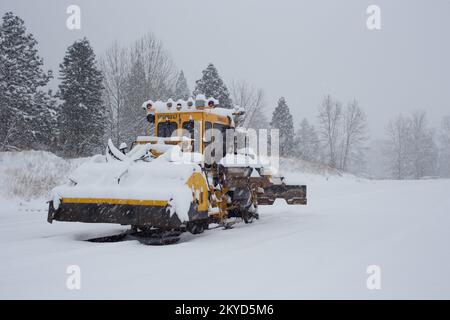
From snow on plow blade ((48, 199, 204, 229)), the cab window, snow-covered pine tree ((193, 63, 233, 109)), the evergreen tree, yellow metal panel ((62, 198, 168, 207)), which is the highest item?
snow-covered pine tree ((193, 63, 233, 109))

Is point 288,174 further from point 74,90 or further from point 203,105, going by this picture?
point 203,105

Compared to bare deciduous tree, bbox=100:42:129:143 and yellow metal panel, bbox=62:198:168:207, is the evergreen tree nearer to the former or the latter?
bare deciduous tree, bbox=100:42:129:143

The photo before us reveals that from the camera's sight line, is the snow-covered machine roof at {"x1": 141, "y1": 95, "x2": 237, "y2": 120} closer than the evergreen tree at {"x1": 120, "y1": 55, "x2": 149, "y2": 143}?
Yes

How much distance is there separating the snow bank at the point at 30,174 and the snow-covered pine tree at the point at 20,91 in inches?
314

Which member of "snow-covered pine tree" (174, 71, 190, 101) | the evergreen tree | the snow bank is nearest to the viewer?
the snow bank

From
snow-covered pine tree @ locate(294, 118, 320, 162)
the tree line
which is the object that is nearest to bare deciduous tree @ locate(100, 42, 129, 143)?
the tree line

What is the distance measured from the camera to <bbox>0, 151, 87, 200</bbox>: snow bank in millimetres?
13703

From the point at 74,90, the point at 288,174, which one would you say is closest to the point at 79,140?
the point at 74,90

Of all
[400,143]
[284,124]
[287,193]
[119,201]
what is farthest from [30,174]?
[400,143]

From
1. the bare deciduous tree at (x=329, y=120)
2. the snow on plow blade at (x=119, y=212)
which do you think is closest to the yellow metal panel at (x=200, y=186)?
the snow on plow blade at (x=119, y=212)

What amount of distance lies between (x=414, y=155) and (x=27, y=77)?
6505 cm

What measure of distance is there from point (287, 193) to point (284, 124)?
41.4 meters

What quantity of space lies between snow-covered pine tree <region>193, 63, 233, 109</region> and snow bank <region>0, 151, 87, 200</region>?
16.1 metres
